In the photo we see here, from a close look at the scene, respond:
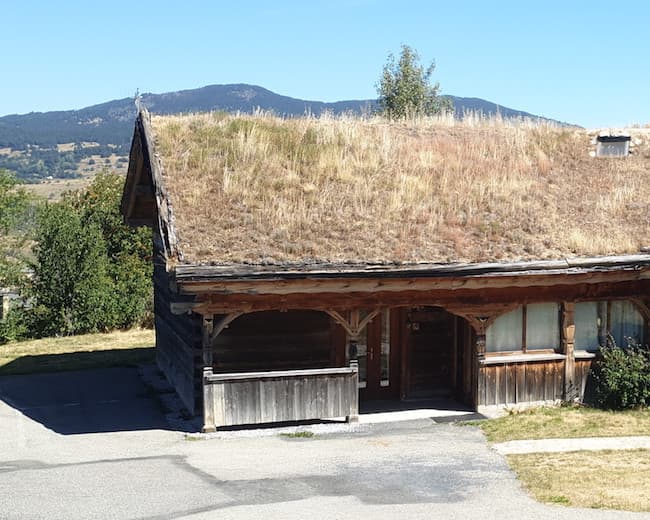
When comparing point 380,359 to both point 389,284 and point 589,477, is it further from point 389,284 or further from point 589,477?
point 589,477

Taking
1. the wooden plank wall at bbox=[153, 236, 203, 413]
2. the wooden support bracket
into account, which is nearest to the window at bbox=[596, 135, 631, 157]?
the wooden support bracket

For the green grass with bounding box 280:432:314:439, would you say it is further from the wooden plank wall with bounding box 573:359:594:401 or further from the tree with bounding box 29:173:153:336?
the tree with bounding box 29:173:153:336

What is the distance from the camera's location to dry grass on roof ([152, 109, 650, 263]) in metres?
14.4

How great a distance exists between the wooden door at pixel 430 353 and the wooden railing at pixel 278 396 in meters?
2.44

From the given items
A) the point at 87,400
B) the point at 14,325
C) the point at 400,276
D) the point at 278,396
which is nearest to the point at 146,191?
the point at 87,400

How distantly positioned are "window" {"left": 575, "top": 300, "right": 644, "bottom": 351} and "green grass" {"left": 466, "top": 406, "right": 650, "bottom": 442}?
4.58ft

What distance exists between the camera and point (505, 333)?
15.7 m

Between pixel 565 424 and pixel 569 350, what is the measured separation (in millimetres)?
1776

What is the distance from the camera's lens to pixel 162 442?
13.7 m

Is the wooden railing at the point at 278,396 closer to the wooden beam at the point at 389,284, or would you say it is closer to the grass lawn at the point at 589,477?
the wooden beam at the point at 389,284

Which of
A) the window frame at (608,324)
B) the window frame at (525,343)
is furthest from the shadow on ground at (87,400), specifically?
the window frame at (608,324)

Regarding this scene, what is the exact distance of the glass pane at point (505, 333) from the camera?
1564 cm

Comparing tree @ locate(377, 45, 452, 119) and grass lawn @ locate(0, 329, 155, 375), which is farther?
tree @ locate(377, 45, 452, 119)

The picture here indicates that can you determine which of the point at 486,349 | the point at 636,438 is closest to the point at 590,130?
the point at 486,349
